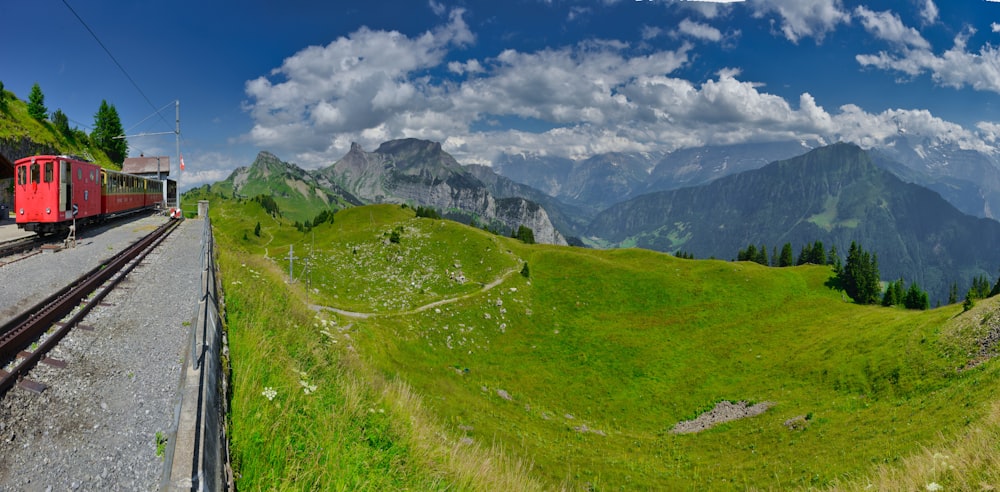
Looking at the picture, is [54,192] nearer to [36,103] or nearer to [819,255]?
[36,103]

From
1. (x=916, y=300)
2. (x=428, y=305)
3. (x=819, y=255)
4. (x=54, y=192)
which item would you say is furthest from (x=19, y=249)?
(x=819, y=255)

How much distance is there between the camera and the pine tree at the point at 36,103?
61156 mm

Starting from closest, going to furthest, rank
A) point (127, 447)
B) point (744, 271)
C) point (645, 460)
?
point (127, 447), point (645, 460), point (744, 271)

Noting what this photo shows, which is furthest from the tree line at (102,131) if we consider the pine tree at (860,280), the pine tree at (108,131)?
the pine tree at (860,280)

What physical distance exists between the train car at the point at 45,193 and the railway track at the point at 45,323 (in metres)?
12.3

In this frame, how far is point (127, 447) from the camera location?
5531 millimetres

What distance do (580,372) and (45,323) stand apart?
162 feet

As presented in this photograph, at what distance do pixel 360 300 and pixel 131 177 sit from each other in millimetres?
34458

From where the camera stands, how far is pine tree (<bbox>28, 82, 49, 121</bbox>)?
201 feet

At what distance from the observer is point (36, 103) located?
6191 centimetres

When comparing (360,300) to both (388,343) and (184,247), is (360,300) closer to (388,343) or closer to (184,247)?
(388,343)

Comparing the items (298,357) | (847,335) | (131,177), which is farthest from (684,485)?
(131,177)

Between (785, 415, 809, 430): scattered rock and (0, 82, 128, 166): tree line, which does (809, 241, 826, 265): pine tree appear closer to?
(785, 415, 809, 430): scattered rock

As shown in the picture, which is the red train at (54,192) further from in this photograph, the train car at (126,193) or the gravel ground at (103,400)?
the gravel ground at (103,400)
